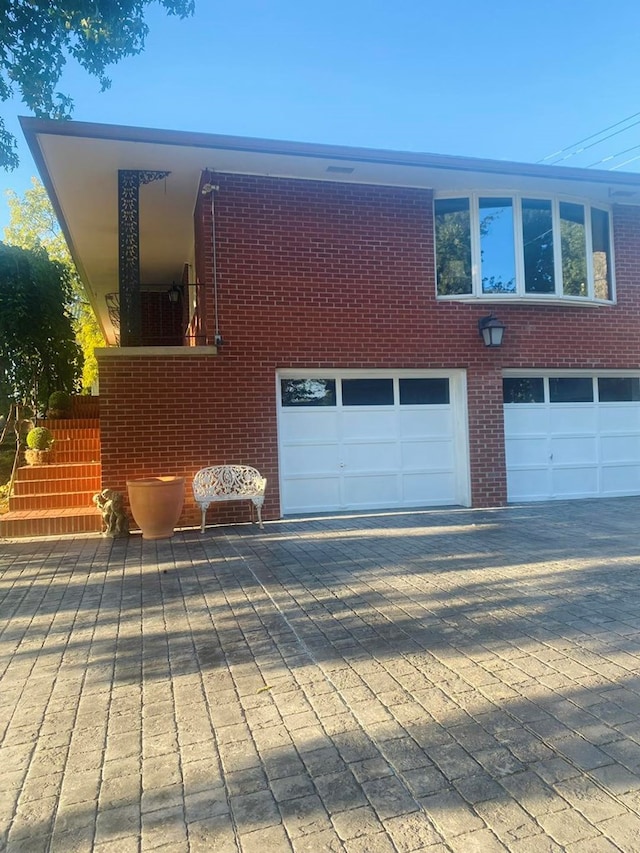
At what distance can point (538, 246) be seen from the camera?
9570 millimetres

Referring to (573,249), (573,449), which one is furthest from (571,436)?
(573,249)

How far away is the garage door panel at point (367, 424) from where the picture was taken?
9.23 metres

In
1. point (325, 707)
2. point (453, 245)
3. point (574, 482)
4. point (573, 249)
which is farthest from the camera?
point (574, 482)

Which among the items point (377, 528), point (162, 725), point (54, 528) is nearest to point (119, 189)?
point (54, 528)

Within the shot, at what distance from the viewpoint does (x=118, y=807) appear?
2248 mm

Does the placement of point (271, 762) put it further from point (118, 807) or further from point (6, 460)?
point (6, 460)

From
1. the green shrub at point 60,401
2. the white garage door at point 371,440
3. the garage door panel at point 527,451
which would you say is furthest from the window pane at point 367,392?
the green shrub at point 60,401

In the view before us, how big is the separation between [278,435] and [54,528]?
11.1 feet

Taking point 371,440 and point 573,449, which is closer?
point 371,440

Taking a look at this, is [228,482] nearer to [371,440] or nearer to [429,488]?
[371,440]

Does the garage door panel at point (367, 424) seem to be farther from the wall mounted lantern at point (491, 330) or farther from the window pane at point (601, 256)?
the window pane at point (601, 256)

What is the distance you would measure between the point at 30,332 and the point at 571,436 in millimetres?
10584

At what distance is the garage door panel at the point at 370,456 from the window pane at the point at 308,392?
0.81 meters

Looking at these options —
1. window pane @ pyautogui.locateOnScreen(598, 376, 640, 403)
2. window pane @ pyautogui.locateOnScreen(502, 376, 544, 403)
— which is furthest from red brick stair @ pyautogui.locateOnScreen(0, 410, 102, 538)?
window pane @ pyautogui.locateOnScreen(598, 376, 640, 403)
